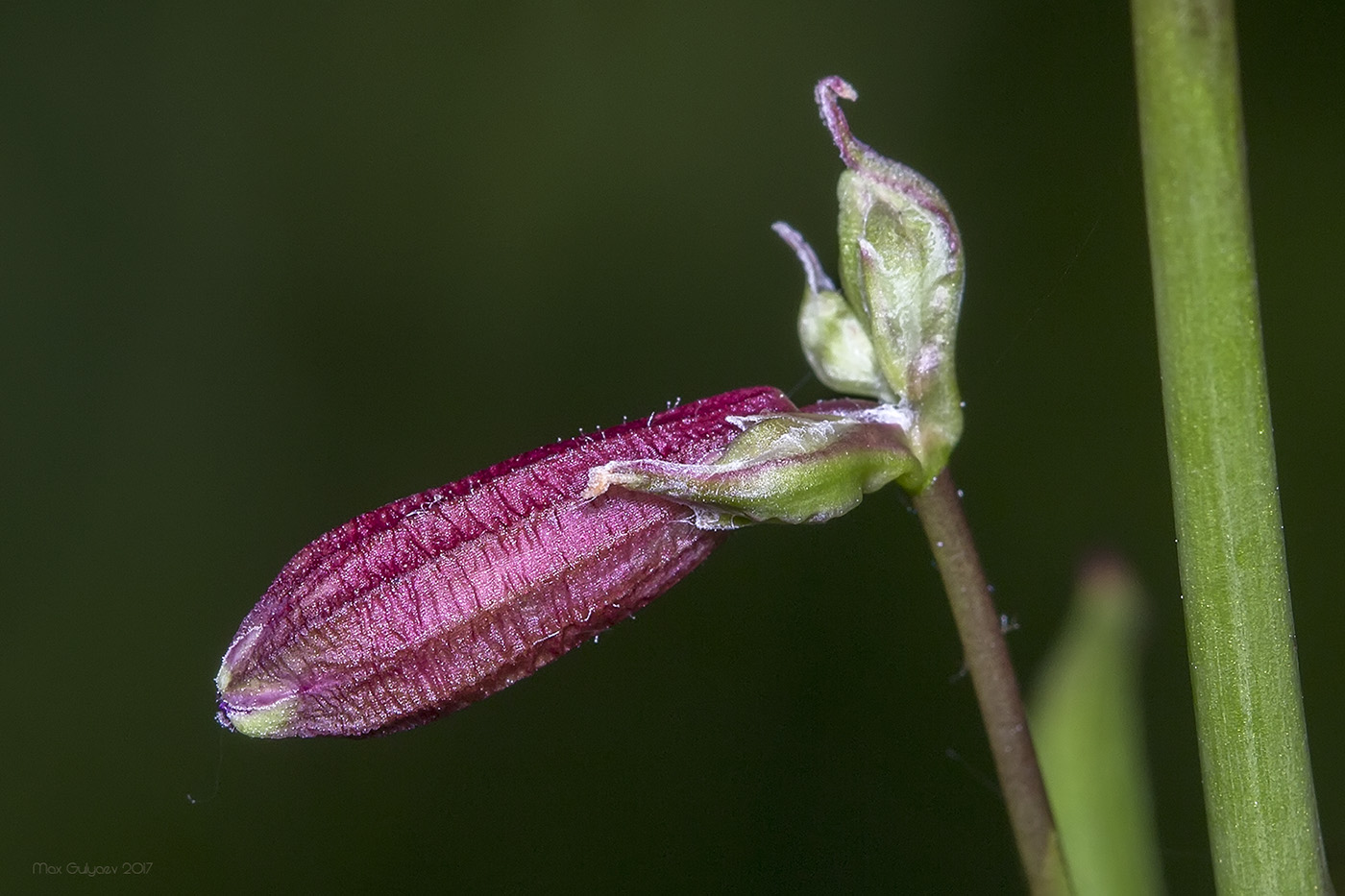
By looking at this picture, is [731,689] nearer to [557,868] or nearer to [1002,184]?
[557,868]

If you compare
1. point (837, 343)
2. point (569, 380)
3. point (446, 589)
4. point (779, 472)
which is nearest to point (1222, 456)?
point (779, 472)

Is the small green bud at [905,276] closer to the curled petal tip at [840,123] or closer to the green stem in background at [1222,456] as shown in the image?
the curled petal tip at [840,123]

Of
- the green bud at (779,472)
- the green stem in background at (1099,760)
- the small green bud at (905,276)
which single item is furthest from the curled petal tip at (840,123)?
the green stem in background at (1099,760)

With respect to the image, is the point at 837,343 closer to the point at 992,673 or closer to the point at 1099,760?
the point at 992,673

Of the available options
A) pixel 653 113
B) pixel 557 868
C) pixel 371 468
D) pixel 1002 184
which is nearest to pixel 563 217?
pixel 653 113

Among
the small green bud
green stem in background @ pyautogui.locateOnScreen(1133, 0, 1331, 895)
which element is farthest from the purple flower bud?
green stem in background @ pyautogui.locateOnScreen(1133, 0, 1331, 895)

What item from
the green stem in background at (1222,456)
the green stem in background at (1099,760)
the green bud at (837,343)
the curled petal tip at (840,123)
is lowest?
the green stem in background at (1099,760)
